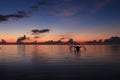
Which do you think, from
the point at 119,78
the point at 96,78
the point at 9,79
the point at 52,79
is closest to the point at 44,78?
the point at 52,79

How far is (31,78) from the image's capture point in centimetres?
3681

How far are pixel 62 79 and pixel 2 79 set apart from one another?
37.8 ft

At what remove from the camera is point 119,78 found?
3622 cm

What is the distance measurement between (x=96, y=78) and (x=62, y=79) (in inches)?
267

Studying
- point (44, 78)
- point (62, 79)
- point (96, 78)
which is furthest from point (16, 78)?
point (96, 78)

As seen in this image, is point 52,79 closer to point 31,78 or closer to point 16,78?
point 31,78

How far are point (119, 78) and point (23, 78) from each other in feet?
61.6

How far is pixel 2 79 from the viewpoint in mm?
35531

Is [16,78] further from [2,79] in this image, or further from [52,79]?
[52,79]

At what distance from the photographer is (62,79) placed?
118 feet

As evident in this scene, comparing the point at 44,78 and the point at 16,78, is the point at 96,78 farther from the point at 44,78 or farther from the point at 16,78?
the point at 16,78

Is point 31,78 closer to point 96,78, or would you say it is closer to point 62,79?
point 62,79

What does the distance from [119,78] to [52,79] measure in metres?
13.1

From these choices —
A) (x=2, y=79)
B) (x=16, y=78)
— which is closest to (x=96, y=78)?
(x=16, y=78)
